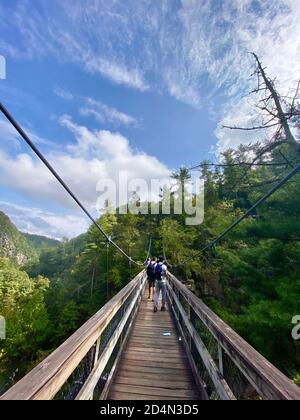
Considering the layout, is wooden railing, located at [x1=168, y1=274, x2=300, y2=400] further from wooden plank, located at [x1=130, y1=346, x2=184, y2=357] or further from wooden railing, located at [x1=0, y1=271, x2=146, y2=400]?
wooden railing, located at [x1=0, y1=271, x2=146, y2=400]

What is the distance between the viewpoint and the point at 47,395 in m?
0.99

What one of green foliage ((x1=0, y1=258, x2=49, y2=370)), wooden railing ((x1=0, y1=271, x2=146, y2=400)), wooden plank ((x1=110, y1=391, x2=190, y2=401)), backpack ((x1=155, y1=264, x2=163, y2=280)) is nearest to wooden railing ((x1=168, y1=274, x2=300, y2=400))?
wooden plank ((x1=110, y1=391, x2=190, y2=401))

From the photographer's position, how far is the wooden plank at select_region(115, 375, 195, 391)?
2591 millimetres

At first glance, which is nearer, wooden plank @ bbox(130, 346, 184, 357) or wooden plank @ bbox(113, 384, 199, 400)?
wooden plank @ bbox(113, 384, 199, 400)

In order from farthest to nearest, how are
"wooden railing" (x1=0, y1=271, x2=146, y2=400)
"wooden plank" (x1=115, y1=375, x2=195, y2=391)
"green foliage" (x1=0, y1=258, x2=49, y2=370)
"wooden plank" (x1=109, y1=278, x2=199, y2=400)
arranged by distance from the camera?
1. "green foliage" (x1=0, y1=258, x2=49, y2=370)
2. "wooden plank" (x1=115, y1=375, x2=195, y2=391)
3. "wooden plank" (x1=109, y1=278, x2=199, y2=400)
4. "wooden railing" (x1=0, y1=271, x2=146, y2=400)

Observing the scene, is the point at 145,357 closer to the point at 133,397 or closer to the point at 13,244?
the point at 133,397

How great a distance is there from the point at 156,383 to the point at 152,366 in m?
0.46

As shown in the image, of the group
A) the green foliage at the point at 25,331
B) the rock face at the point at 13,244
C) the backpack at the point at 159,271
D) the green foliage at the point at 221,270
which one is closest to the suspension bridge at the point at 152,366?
the backpack at the point at 159,271

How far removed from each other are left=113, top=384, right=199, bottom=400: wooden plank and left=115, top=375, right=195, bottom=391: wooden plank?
0.21ft

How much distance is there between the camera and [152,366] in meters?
3.10

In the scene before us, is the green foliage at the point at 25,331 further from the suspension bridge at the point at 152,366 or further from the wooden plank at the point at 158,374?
the wooden plank at the point at 158,374

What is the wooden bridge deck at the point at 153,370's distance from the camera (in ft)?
8.00
